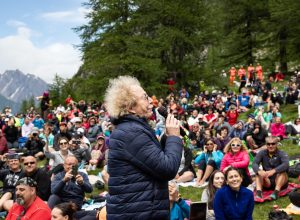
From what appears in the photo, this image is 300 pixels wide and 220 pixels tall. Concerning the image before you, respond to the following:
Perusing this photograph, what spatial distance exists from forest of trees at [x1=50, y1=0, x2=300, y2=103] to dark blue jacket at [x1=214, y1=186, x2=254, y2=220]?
72.0 feet

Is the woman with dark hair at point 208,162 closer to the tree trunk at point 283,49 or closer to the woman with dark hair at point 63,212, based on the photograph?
the woman with dark hair at point 63,212

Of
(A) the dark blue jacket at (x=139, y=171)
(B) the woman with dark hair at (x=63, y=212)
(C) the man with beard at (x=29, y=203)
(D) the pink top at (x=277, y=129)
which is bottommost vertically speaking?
(B) the woman with dark hair at (x=63, y=212)

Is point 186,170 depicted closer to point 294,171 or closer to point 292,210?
point 294,171

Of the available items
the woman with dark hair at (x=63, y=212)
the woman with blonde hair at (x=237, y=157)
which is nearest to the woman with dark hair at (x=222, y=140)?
the woman with blonde hair at (x=237, y=157)

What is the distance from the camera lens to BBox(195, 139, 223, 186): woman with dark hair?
8516 millimetres

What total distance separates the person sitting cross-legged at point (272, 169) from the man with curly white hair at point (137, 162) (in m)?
5.12

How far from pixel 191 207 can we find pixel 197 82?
26.0m

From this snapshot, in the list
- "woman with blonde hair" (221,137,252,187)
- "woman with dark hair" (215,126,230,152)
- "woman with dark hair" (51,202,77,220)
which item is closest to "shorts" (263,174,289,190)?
"woman with blonde hair" (221,137,252,187)

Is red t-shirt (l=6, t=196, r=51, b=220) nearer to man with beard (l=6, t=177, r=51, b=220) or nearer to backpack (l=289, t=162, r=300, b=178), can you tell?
man with beard (l=6, t=177, r=51, b=220)

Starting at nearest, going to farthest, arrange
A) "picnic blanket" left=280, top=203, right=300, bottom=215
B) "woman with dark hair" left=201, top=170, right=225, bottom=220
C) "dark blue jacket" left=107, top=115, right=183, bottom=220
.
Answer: "dark blue jacket" left=107, top=115, right=183, bottom=220 → "woman with dark hair" left=201, top=170, right=225, bottom=220 → "picnic blanket" left=280, top=203, right=300, bottom=215

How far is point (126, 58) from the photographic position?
27.3 m

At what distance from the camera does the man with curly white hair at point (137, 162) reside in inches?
96.7

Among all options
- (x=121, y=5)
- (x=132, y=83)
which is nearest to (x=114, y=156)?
(x=132, y=83)

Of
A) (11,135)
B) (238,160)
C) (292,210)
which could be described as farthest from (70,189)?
(11,135)
